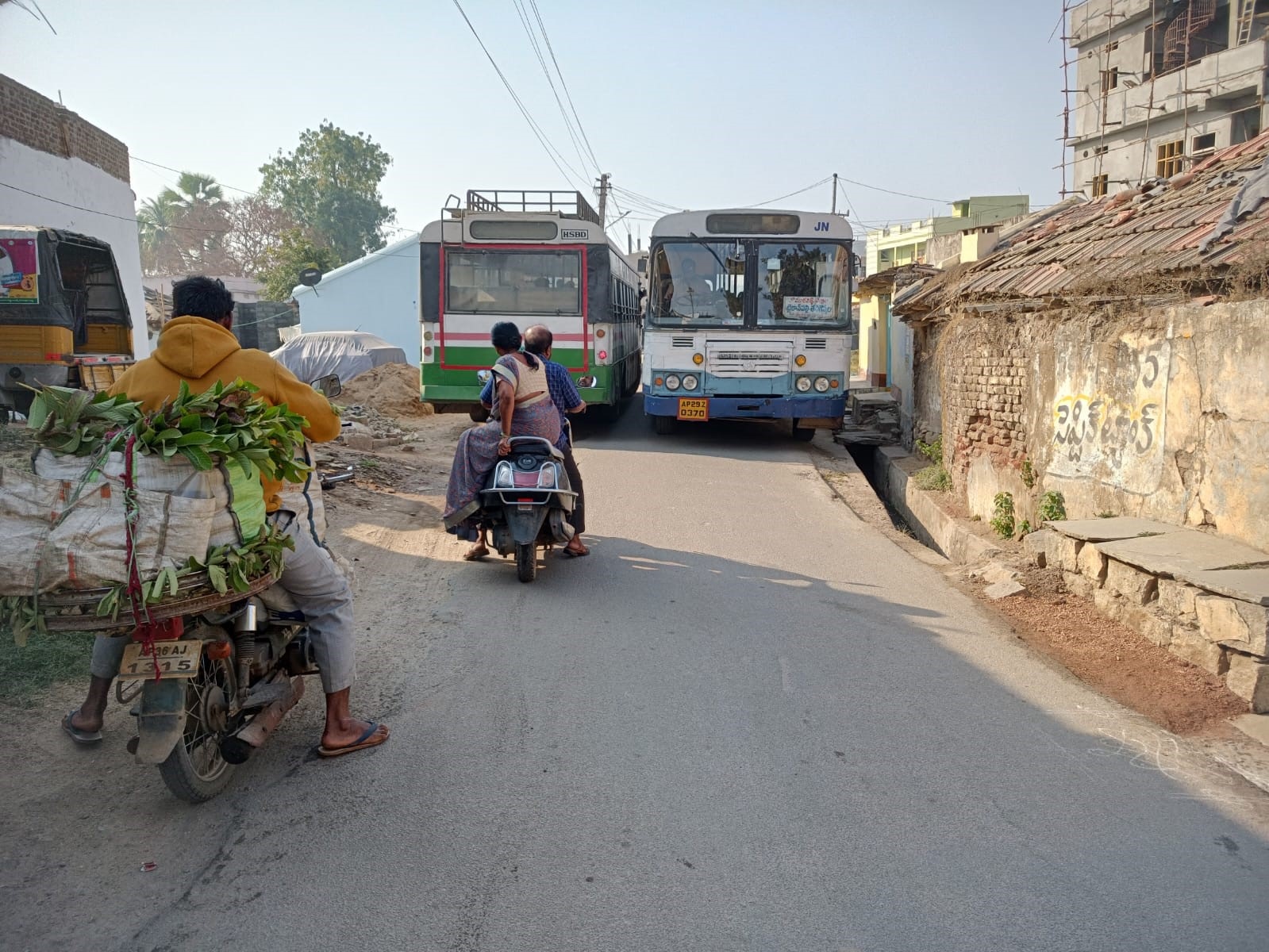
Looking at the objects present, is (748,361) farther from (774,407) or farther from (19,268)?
(19,268)

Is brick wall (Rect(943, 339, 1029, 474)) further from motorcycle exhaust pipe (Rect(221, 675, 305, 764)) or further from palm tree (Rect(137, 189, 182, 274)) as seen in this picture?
palm tree (Rect(137, 189, 182, 274))

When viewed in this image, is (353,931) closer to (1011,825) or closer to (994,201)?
(1011,825)

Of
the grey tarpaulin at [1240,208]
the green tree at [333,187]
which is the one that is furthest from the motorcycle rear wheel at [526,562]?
the green tree at [333,187]

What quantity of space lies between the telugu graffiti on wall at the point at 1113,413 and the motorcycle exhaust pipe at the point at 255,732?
572cm

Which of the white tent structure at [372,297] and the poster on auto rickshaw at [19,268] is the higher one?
the white tent structure at [372,297]

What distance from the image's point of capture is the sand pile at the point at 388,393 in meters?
18.4

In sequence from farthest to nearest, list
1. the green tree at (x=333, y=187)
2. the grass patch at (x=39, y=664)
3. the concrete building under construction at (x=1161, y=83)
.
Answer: the green tree at (x=333, y=187) → the concrete building under construction at (x=1161, y=83) → the grass patch at (x=39, y=664)

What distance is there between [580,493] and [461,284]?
24.7 feet

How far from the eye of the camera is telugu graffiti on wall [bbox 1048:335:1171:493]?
6629 mm

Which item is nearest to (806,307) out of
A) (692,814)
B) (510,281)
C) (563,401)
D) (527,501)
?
(510,281)

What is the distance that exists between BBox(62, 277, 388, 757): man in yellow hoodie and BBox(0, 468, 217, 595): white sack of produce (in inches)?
19.1

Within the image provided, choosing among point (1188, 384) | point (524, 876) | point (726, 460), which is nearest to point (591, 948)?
point (524, 876)

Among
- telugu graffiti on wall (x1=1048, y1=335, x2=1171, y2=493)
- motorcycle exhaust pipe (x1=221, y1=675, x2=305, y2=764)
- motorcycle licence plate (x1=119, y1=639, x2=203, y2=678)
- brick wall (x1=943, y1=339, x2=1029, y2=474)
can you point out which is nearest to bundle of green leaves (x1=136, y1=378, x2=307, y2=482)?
motorcycle licence plate (x1=119, y1=639, x2=203, y2=678)

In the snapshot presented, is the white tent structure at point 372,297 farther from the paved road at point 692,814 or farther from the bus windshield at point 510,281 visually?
the paved road at point 692,814
